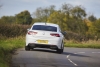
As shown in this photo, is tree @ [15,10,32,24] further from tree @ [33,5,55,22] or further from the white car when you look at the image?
the white car

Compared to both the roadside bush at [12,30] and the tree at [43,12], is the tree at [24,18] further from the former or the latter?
the roadside bush at [12,30]

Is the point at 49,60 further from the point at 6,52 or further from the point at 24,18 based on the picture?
the point at 24,18

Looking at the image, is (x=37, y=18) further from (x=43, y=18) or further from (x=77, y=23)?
(x=77, y=23)

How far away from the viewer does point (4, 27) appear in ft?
148

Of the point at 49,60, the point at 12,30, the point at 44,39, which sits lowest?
the point at 12,30

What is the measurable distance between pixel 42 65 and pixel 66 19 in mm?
76007

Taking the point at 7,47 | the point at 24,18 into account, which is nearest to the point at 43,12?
the point at 24,18

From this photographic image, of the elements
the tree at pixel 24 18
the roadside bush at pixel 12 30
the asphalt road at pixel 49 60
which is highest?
the asphalt road at pixel 49 60

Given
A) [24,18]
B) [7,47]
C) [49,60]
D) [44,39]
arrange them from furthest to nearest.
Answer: [24,18] < [7,47] < [44,39] < [49,60]

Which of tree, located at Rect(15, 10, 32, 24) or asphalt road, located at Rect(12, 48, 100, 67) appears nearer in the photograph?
asphalt road, located at Rect(12, 48, 100, 67)

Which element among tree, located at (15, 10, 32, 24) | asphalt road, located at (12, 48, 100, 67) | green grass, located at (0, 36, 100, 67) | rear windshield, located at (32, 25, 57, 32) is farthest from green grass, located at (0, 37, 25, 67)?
tree, located at (15, 10, 32, 24)


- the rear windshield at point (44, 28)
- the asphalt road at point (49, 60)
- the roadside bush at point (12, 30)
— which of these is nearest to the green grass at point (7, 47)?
the asphalt road at point (49, 60)

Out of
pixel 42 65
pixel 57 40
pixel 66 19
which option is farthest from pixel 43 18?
pixel 42 65

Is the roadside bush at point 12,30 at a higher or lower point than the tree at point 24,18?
higher
